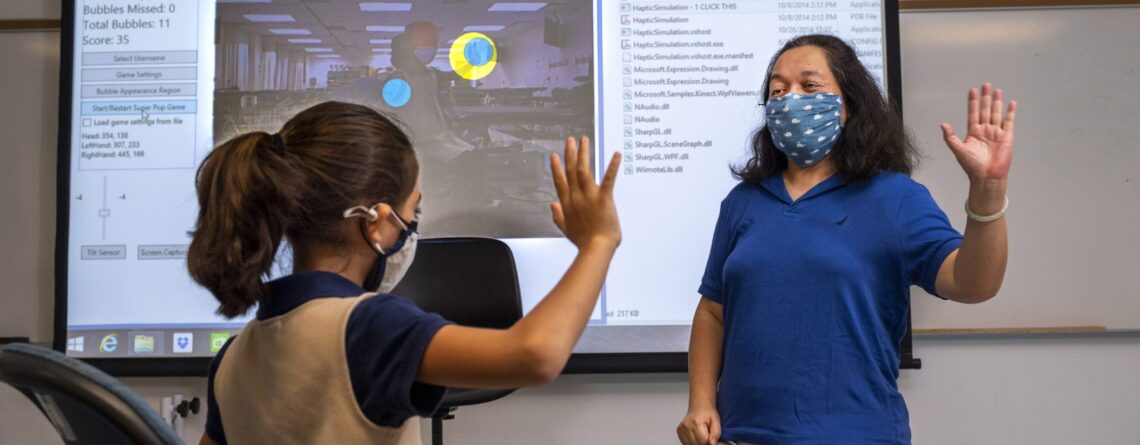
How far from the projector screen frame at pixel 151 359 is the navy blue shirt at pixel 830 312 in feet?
3.53

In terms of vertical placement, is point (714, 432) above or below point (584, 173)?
below

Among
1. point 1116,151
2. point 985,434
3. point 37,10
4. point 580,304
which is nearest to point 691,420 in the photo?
point 580,304

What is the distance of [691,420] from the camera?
163 cm

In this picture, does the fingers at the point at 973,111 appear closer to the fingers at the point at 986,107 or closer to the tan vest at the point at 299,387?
the fingers at the point at 986,107

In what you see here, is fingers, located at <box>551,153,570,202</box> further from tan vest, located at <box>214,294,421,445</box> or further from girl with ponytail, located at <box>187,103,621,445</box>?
tan vest, located at <box>214,294,421,445</box>

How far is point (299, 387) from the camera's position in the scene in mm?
1065

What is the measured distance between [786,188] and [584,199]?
0.81 metres

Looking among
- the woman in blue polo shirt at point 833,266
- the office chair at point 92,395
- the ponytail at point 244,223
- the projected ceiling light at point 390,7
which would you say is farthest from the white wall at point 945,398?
A: the office chair at point 92,395

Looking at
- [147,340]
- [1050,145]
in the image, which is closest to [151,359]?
[147,340]

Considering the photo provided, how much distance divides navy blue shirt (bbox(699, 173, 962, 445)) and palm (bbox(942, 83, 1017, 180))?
14 centimetres

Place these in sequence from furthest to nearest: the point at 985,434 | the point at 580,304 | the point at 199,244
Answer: the point at 985,434 → the point at 199,244 → the point at 580,304

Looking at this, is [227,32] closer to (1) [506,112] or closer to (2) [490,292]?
(1) [506,112]

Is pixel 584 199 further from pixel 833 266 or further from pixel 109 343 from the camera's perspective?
pixel 109 343

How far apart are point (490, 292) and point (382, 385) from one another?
1488mm
